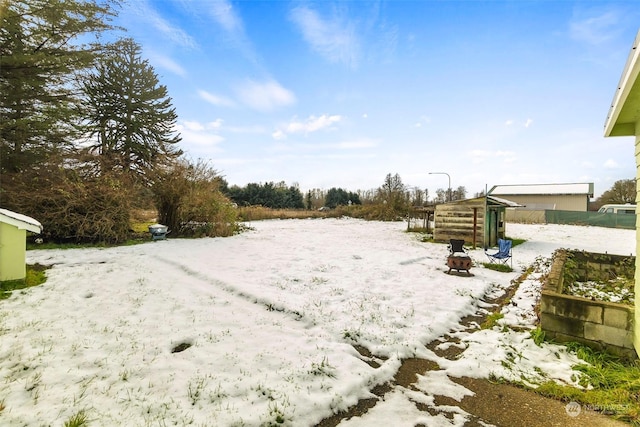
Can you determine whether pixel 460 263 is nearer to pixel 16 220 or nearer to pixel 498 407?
pixel 498 407

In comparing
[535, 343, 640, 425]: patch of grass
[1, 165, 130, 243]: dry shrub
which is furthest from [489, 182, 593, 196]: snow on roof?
[1, 165, 130, 243]: dry shrub

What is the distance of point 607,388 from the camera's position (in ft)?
9.41

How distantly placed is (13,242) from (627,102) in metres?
10.1

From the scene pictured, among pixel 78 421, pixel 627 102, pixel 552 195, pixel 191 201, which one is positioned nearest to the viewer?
pixel 78 421

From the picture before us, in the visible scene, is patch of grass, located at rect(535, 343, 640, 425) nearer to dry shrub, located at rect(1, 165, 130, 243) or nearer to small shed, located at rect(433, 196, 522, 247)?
small shed, located at rect(433, 196, 522, 247)

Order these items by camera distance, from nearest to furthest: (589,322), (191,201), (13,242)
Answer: (589,322), (13,242), (191,201)

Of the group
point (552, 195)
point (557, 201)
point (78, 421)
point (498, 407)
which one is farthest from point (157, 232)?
point (557, 201)

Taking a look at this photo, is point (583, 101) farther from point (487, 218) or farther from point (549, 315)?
point (549, 315)

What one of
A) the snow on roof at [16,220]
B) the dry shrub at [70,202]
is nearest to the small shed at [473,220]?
the dry shrub at [70,202]

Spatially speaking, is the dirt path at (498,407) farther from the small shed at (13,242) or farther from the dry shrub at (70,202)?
the dry shrub at (70,202)

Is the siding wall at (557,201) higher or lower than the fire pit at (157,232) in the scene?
higher

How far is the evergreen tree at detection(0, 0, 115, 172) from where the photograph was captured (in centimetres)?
717

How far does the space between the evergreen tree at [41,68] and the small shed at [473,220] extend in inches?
604

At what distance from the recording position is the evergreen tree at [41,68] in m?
7.17
